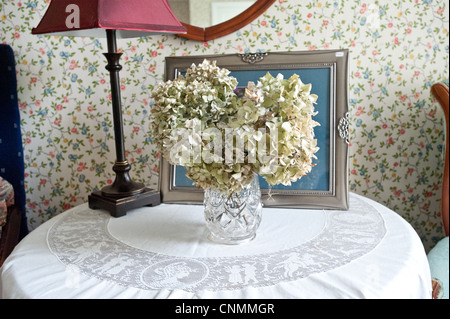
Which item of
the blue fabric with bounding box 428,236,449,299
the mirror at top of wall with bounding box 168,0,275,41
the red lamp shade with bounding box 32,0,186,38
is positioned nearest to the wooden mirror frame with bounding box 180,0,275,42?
the mirror at top of wall with bounding box 168,0,275,41

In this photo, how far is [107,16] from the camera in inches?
38.0

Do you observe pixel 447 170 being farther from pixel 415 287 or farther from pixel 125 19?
pixel 125 19

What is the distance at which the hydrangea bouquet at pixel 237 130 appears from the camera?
79 cm

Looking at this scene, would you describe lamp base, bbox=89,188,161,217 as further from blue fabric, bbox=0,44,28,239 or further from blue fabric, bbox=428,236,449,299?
blue fabric, bbox=428,236,449,299

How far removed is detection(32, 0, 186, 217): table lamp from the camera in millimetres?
973

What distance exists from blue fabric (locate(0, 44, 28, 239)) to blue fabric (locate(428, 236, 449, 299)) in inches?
61.8

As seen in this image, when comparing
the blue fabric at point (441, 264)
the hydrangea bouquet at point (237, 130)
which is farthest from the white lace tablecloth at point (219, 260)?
the blue fabric at point (441, 264)

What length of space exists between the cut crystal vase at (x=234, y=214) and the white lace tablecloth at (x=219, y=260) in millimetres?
32

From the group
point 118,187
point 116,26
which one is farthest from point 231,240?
point 116,26

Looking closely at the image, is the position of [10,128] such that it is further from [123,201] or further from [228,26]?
[228,26]

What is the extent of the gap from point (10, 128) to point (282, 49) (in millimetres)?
1134
